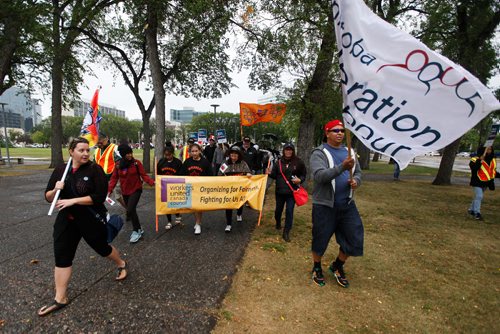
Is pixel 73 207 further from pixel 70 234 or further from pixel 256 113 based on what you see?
pixel 256 113

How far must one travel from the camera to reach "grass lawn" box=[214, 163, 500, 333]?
2.88 meters

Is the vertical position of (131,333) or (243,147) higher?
(243,147)

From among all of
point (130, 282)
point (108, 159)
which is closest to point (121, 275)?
point (130, 282)

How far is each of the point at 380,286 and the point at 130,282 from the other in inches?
126

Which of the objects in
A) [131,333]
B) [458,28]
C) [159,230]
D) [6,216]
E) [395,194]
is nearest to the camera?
[131,333]

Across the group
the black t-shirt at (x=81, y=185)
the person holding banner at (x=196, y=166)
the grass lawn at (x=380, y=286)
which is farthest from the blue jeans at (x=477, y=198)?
the black t-shirt at (x=81, y=185)

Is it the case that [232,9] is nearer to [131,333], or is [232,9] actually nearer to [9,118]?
[131,333]

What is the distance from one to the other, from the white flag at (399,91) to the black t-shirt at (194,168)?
343 centimetres

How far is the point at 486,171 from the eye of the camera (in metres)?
6.77

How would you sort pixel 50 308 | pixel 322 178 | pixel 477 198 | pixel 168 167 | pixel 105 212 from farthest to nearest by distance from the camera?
1. pixel 477 198
2. pixel 168 167
3. pixel 105 212
4. pixel 322 178
5. pixel 50 308

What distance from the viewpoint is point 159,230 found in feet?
18.6

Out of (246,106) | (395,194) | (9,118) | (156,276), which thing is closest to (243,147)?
(246,106)

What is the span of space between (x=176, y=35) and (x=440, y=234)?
11.8 metres

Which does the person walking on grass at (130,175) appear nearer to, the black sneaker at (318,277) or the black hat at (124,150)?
the black hat at (124,150)
